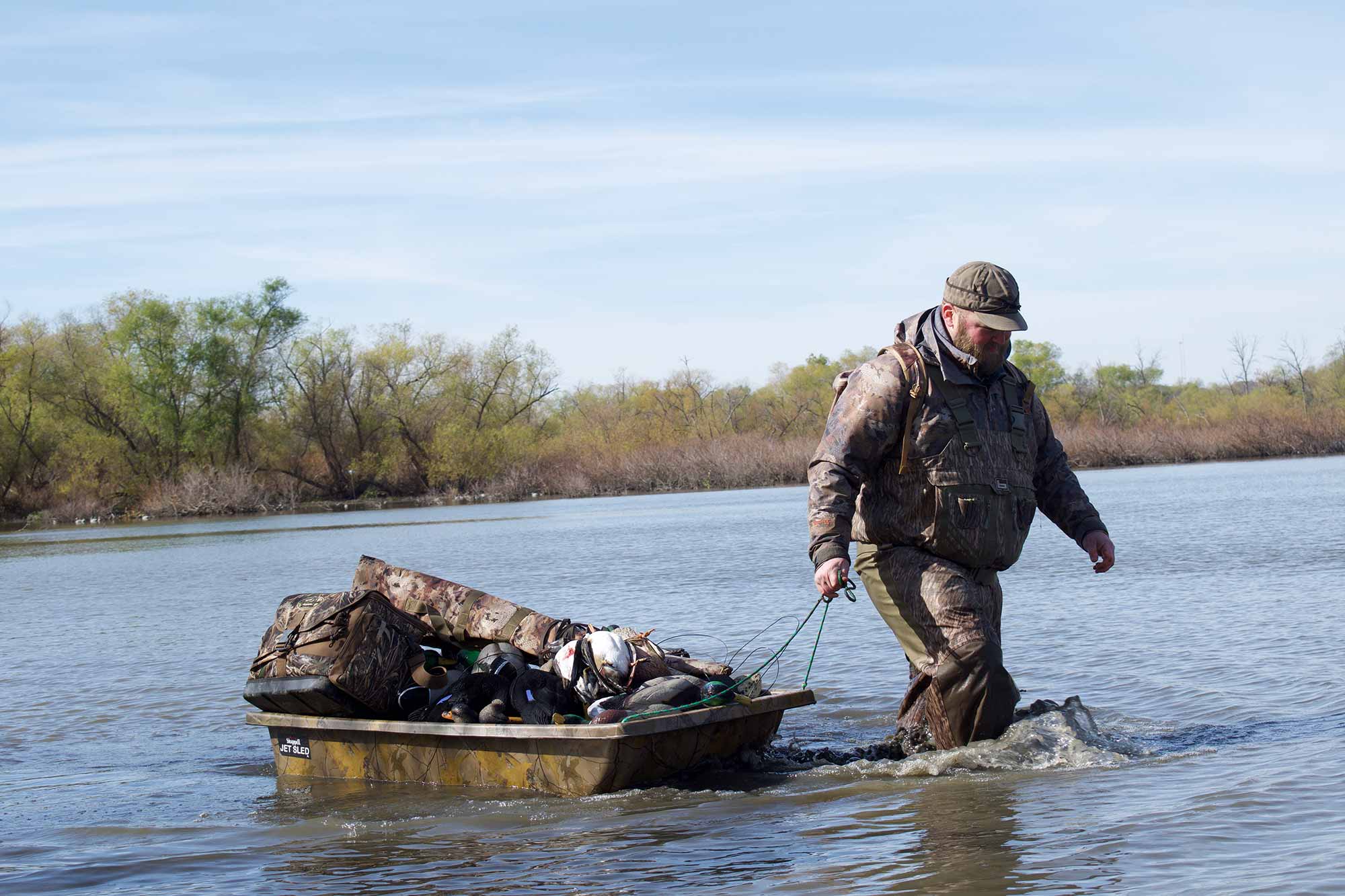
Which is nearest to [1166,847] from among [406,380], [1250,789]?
[1250,789]

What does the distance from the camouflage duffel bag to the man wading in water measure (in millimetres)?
2447

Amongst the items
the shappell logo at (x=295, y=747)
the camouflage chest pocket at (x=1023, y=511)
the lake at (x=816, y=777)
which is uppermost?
the camouflage chest pocket at (x=1023, y=511)

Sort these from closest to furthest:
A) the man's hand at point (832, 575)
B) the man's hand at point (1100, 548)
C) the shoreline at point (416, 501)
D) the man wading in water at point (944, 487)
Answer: the man's hand at point (832, 575)
the man wading in water at point (944, 487)
the man's hand at point (1100, 548)
the shoreline at point (416, 501)

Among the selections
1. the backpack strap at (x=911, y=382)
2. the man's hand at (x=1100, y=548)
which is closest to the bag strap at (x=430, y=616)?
the backpack strap at (x=911, y=382)

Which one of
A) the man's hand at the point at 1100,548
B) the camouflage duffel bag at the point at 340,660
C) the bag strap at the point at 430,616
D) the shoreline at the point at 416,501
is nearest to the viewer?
the man's hand at the point at 1100,548

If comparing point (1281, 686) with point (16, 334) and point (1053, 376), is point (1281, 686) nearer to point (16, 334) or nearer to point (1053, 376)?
point (16, 334)

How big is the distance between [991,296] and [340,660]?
12.4 ft

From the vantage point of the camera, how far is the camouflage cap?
20.4 feet

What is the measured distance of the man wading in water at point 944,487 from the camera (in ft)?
20.5

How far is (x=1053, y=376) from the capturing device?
8606 cm

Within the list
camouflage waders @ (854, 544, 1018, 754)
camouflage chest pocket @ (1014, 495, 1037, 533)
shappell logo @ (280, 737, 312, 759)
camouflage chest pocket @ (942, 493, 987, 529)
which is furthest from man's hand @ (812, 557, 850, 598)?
shappell logo @ (280, 737, 312, 759)

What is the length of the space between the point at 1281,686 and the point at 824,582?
430cm

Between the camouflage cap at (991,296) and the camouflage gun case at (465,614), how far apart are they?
2.81 meters

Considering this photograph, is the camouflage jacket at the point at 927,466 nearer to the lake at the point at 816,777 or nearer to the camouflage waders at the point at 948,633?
the camouflage waders at the point at 948,633
